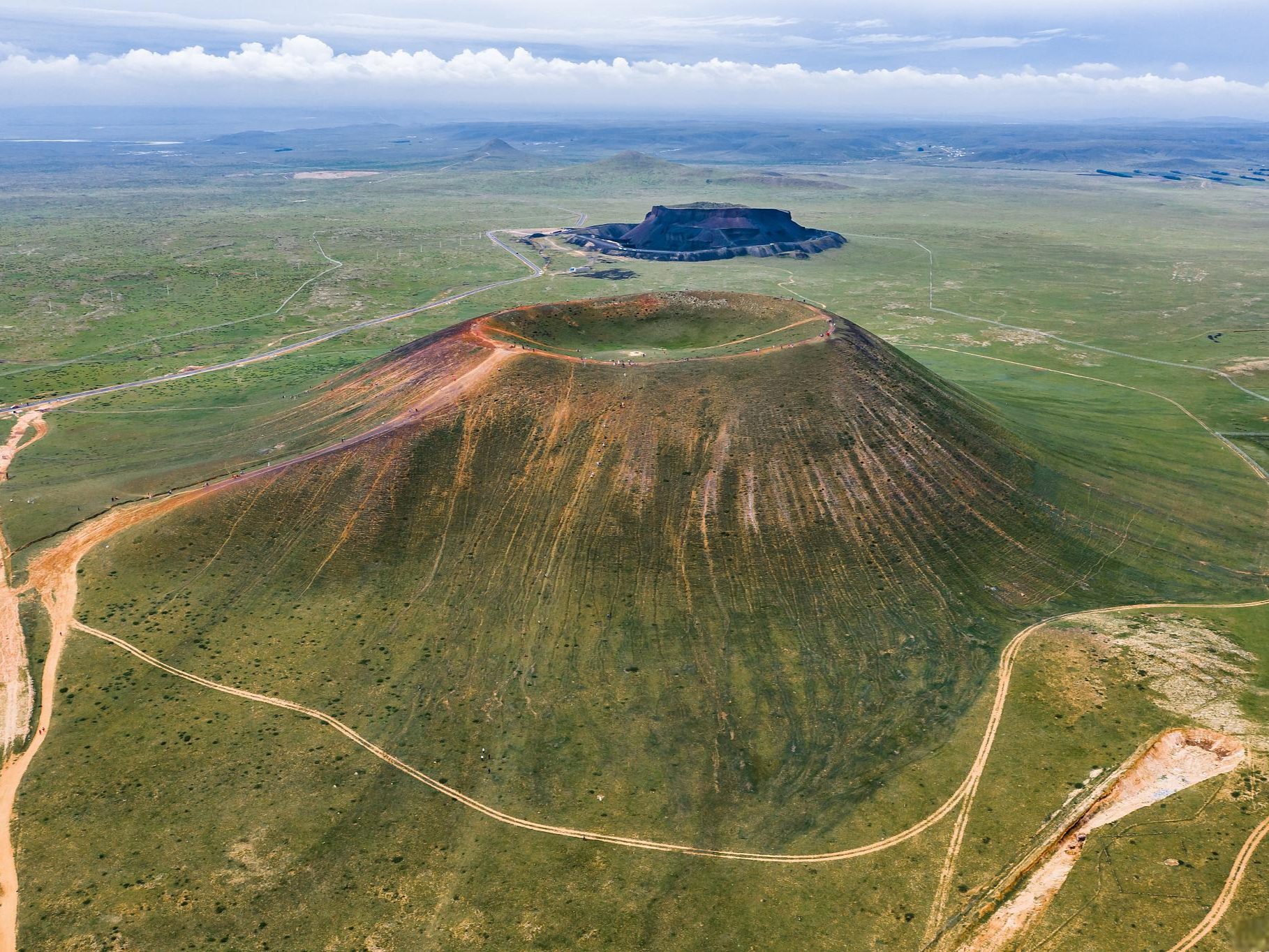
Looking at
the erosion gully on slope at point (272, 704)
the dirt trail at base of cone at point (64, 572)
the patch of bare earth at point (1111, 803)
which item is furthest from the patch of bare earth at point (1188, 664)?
the dirt trail at base of cone at point (64, 572)

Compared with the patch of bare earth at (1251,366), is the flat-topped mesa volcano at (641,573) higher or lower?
lower

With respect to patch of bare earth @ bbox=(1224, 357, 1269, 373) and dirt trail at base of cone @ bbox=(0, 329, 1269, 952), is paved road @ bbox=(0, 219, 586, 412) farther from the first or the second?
patch of bare earth @ bbox=(1224, 357, 1269, 373)

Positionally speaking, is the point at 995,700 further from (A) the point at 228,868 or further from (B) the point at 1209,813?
(A) the point at 228,868

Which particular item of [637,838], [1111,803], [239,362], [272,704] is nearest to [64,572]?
[272,704]

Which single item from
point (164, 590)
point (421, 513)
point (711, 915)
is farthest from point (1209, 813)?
point (164, 590)

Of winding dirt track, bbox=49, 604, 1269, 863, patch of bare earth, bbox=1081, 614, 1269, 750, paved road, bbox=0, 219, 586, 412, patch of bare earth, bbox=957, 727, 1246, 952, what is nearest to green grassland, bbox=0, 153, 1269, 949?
winding dirt track, bbox=49, 604, 1269, 863

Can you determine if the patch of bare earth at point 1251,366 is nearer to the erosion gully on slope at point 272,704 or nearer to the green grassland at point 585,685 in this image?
the green grassland at point 585,685
